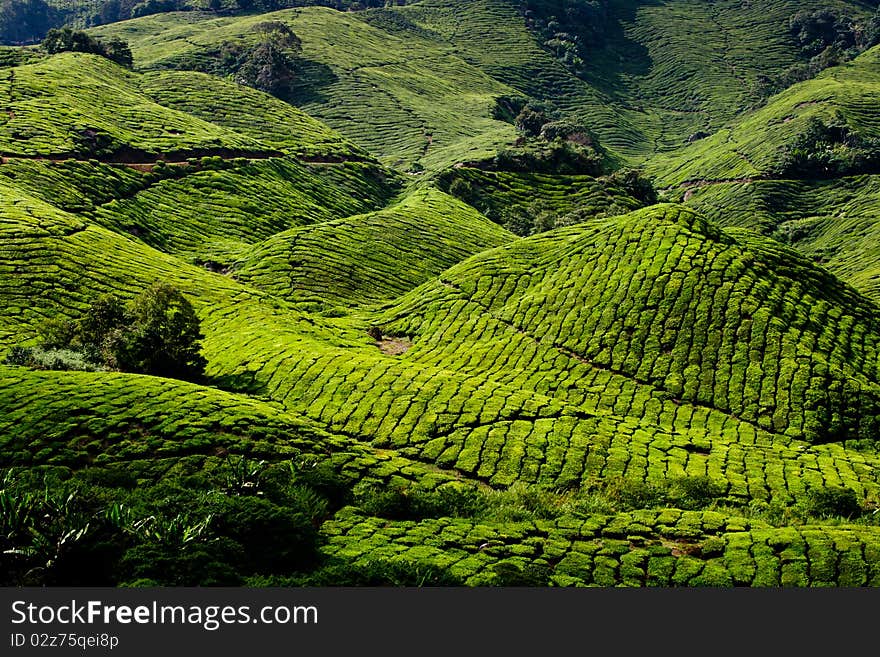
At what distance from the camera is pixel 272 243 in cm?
10544

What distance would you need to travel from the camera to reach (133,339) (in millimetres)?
59906

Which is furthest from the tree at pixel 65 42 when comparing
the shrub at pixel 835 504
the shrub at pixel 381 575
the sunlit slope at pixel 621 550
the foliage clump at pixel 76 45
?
the shrub at pixel 835 504

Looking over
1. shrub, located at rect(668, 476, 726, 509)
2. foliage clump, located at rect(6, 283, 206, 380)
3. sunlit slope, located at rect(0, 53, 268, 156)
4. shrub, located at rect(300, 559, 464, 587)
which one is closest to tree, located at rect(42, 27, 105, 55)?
sunlit slope, located at rect(0, 53, 268, 156)

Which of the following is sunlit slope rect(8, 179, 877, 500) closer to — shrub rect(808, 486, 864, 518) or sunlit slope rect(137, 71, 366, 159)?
shrub rect(808, 486, 864, 518)

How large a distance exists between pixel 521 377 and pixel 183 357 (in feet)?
99.0

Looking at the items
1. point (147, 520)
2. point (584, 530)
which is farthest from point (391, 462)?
point (147, 520)

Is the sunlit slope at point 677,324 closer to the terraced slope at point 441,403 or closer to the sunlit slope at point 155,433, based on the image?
the terraced slope at point 441,403

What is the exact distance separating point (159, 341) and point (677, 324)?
46.8m

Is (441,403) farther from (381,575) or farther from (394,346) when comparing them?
(381,575)

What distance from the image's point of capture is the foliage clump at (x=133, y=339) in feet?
195

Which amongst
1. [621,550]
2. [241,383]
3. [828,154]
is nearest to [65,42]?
[241,383]

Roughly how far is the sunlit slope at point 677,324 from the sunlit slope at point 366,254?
15.3 meters

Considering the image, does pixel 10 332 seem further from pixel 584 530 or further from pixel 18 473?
pixel 584 530

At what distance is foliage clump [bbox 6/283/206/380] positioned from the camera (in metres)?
59.4
